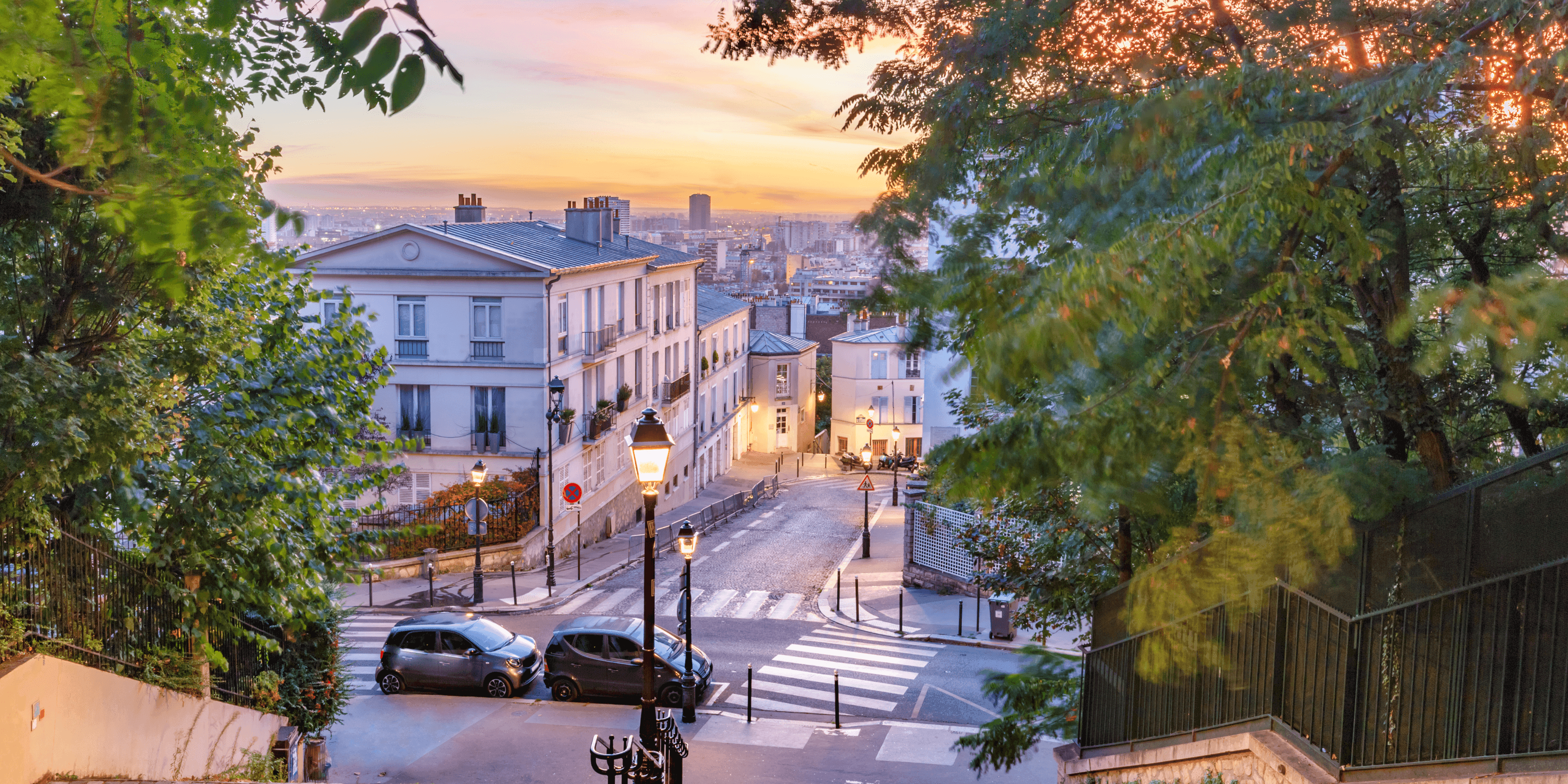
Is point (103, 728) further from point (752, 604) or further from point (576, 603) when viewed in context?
point (752, 604)

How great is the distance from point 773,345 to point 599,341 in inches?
1101

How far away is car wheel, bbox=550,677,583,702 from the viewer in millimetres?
18984

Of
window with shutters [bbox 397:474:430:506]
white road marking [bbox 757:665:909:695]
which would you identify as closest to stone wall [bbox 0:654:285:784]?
white road marking [bbox 757:665:909:695]

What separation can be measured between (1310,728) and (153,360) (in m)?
8.55

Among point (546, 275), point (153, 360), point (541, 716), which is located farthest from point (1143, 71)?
point (546, 275)

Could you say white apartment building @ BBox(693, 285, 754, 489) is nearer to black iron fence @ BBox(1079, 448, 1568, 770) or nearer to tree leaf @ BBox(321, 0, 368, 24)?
black iron fence @ BBox(1079, 448, 1568, 770)

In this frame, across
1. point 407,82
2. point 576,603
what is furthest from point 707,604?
point 407,82

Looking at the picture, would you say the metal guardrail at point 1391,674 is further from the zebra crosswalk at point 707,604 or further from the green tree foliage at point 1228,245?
the zebra crosswalk at point 707,604

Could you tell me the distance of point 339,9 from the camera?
2.70m

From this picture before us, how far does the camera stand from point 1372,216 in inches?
249

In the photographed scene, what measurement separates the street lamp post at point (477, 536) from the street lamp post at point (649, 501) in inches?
624

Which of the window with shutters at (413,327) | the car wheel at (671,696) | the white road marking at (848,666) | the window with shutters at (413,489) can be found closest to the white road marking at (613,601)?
the white road marking at (848,666)

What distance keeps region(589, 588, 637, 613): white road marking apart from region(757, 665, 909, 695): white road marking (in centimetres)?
599

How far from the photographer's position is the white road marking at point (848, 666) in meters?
21.0
